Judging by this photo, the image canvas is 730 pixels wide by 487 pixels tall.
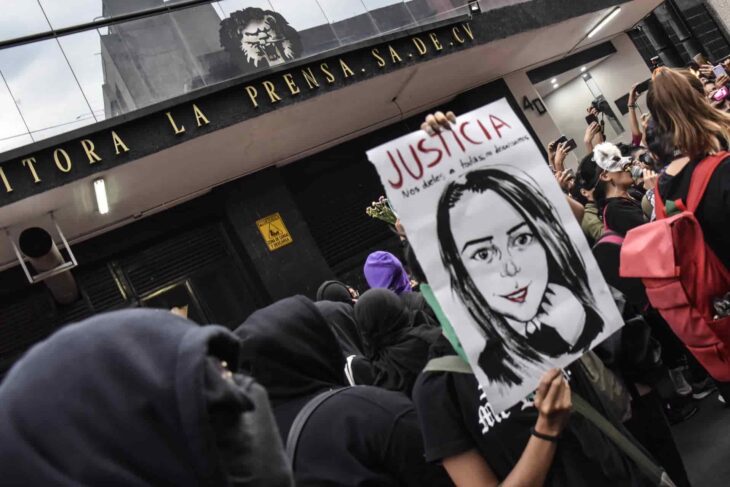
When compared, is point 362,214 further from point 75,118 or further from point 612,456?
point 612,456

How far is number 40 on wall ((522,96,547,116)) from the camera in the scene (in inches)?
480

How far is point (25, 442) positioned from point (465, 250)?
53.3 inches

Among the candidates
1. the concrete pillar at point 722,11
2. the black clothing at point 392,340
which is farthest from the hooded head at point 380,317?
the concrete pillar at point 722,11

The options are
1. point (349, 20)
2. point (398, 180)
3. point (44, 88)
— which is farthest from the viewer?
point (349, 20)

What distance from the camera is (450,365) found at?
6.73ft

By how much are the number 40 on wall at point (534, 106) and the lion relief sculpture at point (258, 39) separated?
18.4 feet

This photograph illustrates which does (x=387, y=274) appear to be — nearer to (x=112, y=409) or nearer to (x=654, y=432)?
(x=654, y=432)

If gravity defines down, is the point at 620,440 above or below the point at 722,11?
below

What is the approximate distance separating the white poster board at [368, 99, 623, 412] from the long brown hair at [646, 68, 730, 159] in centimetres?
98

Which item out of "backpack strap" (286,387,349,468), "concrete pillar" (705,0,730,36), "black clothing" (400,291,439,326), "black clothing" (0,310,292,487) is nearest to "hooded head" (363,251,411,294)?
"black clothing" (400,291,439,326)

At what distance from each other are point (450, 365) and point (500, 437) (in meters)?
0.28

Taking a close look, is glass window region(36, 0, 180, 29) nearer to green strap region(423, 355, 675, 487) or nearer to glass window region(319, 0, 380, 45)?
glass window region(319, 0, 380, 45)

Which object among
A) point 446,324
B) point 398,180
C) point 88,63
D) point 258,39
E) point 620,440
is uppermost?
point 88,63

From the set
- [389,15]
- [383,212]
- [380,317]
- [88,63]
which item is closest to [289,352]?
[380,317]
